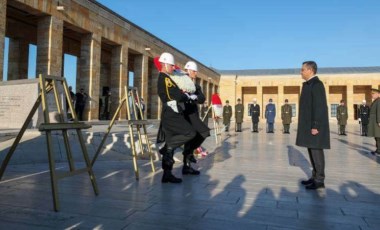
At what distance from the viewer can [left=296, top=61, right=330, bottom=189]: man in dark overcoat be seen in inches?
193

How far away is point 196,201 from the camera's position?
3.86m

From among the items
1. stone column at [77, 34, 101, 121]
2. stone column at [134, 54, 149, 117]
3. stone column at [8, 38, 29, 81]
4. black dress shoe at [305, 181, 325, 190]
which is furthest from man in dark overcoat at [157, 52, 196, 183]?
stone column at [8, 38, 29, 81]

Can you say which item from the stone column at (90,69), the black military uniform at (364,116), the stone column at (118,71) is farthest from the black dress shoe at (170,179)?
the stone column at (118,71)

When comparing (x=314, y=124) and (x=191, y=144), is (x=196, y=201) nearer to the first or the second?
(x=191, y=144)

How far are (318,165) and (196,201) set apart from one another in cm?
212

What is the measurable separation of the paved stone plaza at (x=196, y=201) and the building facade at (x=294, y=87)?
45536 millimetres

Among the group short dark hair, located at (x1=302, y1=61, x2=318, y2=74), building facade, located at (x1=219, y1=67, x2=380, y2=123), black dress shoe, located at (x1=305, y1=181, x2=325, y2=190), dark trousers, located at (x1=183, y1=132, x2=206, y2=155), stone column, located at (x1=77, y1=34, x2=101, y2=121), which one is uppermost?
building facade, located at (x1=219, y1=67, x2=380, y2=123)

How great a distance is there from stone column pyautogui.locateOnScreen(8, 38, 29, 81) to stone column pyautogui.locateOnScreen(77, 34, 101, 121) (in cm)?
564

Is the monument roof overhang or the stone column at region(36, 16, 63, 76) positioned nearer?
the stone column at region(36, 16, 63, 76)

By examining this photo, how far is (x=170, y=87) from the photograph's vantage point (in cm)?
488

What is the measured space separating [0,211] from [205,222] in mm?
2018

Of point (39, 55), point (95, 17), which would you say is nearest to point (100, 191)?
point (39, 55)

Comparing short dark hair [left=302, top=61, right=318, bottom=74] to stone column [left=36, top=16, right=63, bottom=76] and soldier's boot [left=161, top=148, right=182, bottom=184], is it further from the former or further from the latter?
stone column [left=36, top=16, right=63, bottom=76]

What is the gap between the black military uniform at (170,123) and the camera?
4883 millimetres
